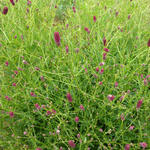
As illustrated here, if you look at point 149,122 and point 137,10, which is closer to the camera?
point 149,122

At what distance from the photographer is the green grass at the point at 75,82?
47.4 inches

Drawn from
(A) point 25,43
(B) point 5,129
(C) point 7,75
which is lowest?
(B) point 5,129

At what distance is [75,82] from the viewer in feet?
4.24

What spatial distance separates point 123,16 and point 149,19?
45cm

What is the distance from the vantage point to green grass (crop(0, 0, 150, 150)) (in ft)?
3.95

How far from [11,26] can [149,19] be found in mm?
1885

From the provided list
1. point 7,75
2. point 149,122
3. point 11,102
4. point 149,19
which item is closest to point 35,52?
point 7,75

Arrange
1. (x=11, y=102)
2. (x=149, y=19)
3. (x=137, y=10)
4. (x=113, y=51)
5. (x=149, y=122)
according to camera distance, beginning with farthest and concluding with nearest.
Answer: (x=149, y=19) → (x=137, y=10) → (x=113, y=51) → (x=11, y=102) → (x=149, y=122)

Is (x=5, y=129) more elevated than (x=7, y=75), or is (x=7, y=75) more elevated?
(x=7, y=75)

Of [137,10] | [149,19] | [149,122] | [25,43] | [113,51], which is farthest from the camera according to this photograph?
[149,19]

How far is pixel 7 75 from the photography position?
1665 mm

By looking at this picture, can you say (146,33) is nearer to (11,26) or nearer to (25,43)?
(25,43)

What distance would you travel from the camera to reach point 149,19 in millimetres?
2303

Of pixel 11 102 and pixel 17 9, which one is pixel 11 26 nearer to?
pixel 17 9
